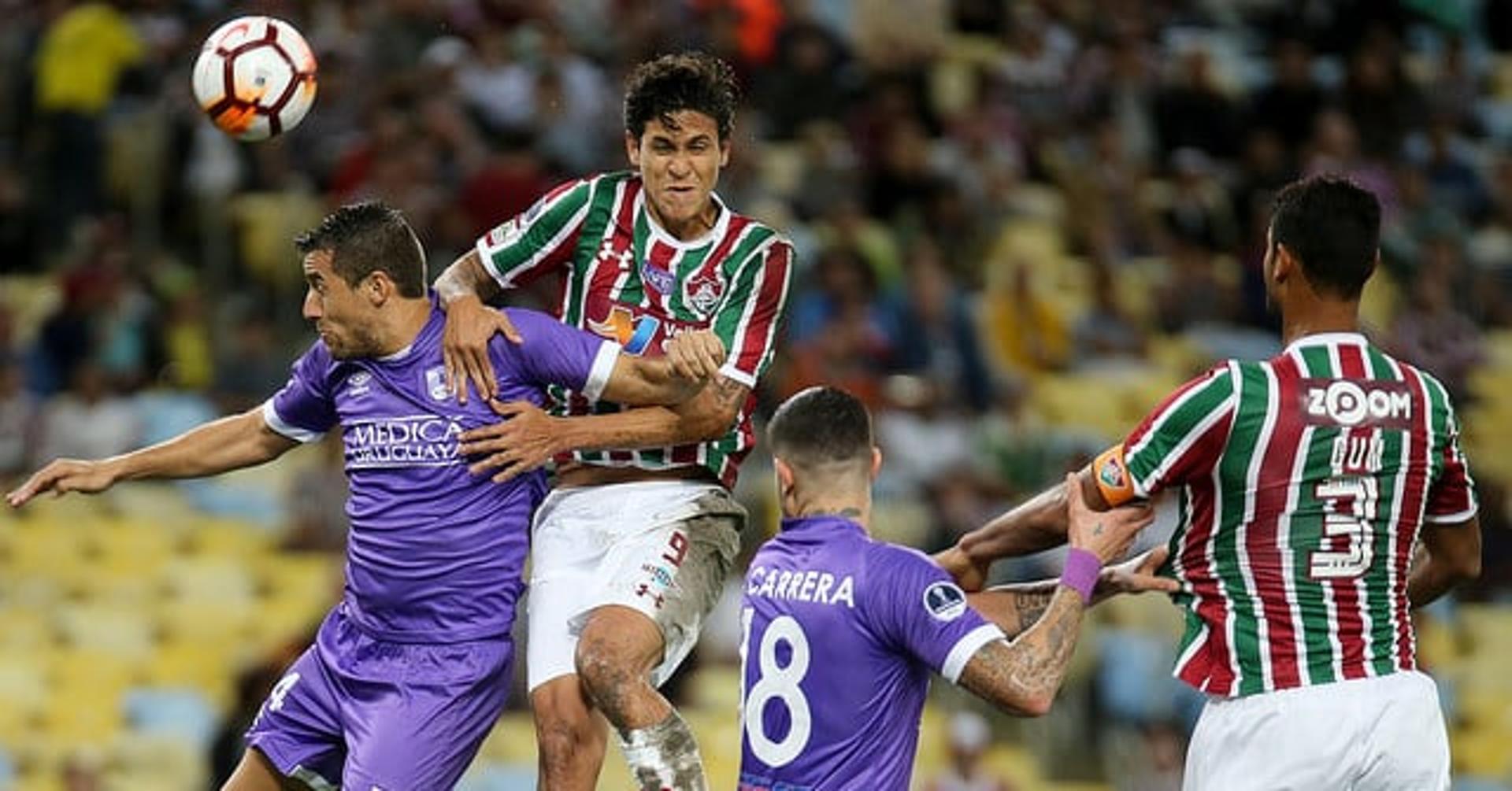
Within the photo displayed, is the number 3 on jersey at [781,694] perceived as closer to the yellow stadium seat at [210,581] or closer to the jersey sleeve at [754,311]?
the jersey sleeve at [754,311]

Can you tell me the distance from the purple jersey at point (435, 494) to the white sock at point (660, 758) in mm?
669

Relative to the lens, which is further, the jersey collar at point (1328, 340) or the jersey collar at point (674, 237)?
the jersey collar at point (674, 237)

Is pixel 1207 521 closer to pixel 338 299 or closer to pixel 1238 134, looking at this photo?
pixel 338 299

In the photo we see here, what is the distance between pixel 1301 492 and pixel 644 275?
2.18 m

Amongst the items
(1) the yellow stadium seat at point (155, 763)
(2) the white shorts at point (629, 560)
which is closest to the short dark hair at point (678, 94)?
(2) the white shorts at point (629, 560)

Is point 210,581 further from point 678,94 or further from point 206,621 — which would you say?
point 678,94

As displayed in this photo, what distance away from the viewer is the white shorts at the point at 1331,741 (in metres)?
7.13

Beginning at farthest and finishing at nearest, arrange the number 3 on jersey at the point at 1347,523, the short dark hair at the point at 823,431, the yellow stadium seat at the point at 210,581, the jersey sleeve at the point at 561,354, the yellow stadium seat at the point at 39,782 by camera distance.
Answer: the yellow stadium seat at the point at 210,581, the yellow stadium seat at the point at 39,782, the jersey sleeve at the point at 561,354, the short dark hair at the point at 823,431, the number 3 on jersey at the point at 1347,523

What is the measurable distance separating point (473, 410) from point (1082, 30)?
13.0m

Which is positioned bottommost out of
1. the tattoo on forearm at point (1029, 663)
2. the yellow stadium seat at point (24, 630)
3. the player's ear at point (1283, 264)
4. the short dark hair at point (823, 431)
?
the yellow stadium seat at point (24, 630)

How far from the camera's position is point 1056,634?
715cm

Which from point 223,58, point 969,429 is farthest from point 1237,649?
point 969,429

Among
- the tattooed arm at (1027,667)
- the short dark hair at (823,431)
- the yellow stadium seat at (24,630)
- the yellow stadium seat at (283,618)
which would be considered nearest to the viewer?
the tattooed arm at (1027,667)

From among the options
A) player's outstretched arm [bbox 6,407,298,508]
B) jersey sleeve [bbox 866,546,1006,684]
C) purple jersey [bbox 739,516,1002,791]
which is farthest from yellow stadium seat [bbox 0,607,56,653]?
jersey sleeve [bbox 866,546,1006,684]
